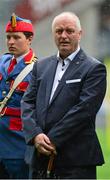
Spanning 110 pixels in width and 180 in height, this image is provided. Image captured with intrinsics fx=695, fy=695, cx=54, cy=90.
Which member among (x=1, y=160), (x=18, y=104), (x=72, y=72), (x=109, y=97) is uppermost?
(x=72, y=72)

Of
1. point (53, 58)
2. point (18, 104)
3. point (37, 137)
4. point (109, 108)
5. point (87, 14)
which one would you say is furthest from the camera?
point (87, 14)

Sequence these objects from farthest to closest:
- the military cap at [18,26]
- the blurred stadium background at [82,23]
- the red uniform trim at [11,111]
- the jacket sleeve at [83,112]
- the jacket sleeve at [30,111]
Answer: the blurred stadium background at [82,23], the military cap at [18,26], the red uniform trim at [11,111], the jacket sleeve at [30,111], the jacket sleeve at [83,112]

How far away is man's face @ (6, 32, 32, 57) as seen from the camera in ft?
17.8

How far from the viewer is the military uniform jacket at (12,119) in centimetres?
538

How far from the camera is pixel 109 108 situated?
30.4 feet

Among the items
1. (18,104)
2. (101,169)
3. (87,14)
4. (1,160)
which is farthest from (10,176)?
(87,14)

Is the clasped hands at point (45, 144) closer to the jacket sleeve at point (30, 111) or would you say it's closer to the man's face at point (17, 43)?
the jacket sleeve at point (30, 111)

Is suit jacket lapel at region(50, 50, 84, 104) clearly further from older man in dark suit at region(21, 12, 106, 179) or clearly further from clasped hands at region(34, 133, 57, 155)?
clasped hands at region(34, 133, 57, 155)

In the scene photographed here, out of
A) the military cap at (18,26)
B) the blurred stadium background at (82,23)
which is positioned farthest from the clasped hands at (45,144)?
the blurred stadium background at (82,23)

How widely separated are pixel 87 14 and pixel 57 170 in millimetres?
9762

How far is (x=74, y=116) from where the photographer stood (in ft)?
15.2

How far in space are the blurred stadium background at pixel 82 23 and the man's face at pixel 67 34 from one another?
176 inches

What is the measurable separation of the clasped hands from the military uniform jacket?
2.41 ft

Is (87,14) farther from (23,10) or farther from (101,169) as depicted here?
(101,169)
